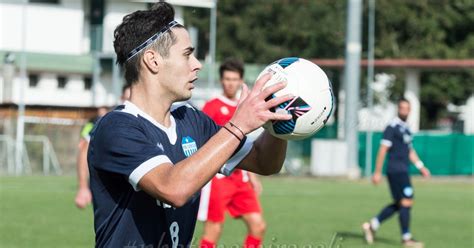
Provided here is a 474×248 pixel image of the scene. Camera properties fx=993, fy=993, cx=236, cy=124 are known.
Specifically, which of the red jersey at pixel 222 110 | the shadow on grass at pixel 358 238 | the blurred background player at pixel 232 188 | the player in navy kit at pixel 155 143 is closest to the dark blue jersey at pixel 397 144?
the shadow on grass at pixel 358 238

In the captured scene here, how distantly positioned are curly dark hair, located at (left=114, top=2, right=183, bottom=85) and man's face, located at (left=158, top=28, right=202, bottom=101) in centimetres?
3

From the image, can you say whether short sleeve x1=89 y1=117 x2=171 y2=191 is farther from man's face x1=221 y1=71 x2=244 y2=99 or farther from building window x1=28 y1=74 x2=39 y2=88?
building window x1=28 y1=74 x2=39 y2=88

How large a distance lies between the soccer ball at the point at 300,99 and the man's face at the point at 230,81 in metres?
5.98

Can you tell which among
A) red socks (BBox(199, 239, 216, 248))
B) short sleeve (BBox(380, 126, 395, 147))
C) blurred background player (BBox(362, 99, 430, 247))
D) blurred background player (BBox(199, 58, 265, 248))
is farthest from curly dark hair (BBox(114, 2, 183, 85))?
short sleeve (BBox(380, 126, 395, 147))

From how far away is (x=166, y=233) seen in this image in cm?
433

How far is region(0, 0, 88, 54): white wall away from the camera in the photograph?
39.7 metres

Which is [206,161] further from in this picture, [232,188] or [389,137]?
[389,137]

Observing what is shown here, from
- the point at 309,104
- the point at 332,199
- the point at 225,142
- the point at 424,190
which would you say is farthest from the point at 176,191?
the point at 424,190

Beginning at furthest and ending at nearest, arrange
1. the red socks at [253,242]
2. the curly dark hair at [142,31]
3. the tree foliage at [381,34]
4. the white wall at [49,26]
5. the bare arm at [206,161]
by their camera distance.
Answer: the tree foliage at [381,34], the white wall at [49,26], the red socks at [253,242], the curly dark hair at [142,31], the bare arm at [206,161]

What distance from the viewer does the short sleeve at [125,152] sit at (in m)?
4.00

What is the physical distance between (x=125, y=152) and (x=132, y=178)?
4.4 inches

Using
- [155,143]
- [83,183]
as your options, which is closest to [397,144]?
[83,183]

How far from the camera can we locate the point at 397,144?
46.4 ft

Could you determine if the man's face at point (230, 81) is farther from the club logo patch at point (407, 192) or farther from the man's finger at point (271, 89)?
the man's finger at point (271, 89)
